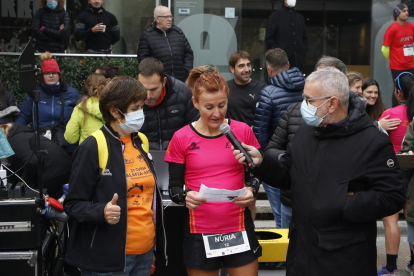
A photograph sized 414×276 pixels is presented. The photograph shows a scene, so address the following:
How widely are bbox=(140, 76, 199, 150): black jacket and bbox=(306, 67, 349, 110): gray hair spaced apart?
6.30 feet

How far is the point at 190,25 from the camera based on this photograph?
1057cm

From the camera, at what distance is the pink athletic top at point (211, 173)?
359 cm

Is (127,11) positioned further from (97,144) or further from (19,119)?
(97,144)

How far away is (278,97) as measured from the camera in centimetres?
554

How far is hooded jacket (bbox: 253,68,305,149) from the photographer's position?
5.52 metres

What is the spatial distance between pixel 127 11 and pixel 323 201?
28.8 feet

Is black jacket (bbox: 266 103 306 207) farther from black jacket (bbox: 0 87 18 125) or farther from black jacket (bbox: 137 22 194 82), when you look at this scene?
black jacket (bbox: 137 22 194 82)

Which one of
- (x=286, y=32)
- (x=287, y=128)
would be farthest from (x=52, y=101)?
(x=286, y=32)

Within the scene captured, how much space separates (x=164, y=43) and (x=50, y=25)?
238cm

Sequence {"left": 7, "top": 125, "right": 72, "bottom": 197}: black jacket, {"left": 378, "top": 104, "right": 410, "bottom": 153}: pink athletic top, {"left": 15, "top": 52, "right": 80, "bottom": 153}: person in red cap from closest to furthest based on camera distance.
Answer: {"left": 378, "top": 104, "right": 410, "bottom": 153}: pink athletic top < {"left": 7, "top": 125, "right": 72, "bottom": 197}: black jacket < {"left": 15, "top": 52, "right": 80, "bottom": 153}: person in red cap

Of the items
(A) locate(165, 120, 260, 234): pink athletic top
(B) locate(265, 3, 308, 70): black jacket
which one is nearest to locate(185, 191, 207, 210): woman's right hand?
(A) locate(165, 120, 260, 234): pink athletic top

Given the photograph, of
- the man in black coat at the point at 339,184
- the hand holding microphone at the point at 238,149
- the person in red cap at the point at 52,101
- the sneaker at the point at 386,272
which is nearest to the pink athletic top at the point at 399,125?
the sneaker at the point at 386,272

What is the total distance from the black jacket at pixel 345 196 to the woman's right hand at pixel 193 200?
0.60 m

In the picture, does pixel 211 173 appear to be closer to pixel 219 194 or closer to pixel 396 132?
pixel 219 194
